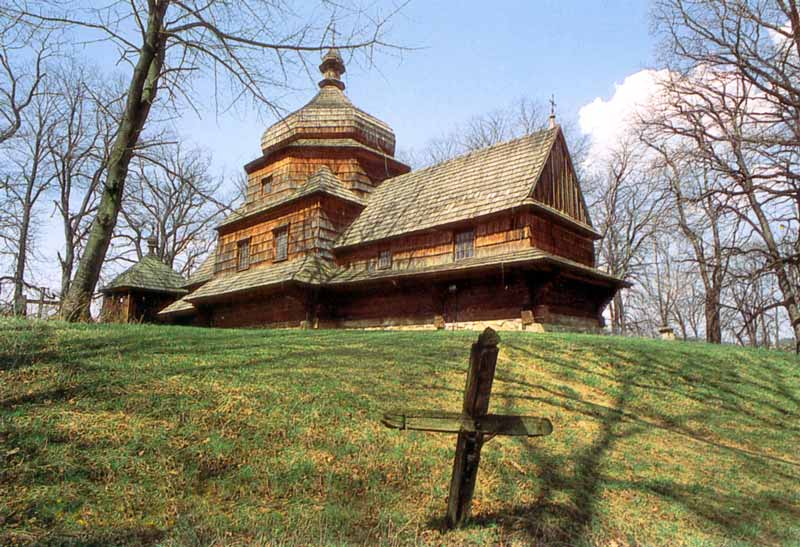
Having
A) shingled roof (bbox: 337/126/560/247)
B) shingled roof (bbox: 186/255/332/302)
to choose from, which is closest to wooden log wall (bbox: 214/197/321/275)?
shingled roof (bbox: 186/255/332/302)

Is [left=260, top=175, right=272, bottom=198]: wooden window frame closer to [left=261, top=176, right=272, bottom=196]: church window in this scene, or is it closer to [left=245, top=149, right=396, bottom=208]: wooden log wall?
[left=261, top=176, right=272, bottom=196]: church window

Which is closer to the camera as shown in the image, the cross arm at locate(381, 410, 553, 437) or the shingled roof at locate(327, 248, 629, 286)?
the cross arm at locate(381, 410, 553, 437)

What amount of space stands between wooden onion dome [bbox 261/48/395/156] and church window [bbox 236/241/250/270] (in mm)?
4312

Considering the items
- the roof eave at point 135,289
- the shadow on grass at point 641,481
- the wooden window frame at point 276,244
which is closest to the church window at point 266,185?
the wooden window frame at point 276,244

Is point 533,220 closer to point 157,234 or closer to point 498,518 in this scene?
point 498,518

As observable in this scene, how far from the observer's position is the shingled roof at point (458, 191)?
1577 centimetres

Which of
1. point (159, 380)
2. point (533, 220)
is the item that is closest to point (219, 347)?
point (159, 380)

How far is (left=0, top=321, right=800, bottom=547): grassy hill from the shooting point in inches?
165

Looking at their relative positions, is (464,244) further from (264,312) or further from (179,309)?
(179,309)

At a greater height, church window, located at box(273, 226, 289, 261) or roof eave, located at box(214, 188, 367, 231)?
roof eave, located at box(214, 188, 367, 231)

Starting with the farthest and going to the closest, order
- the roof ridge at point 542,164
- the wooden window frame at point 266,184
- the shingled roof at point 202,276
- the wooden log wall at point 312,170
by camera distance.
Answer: the shingled roof at point 202,276 → the wooden window frame at point 266,184 → the wooden log wall at point 312,170 → the roof ridge at point 542,164

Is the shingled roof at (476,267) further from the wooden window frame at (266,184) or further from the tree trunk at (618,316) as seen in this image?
the tree trunk at (618,316)

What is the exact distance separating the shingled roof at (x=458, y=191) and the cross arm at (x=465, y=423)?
36.6ft

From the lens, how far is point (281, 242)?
2025 centimetres
